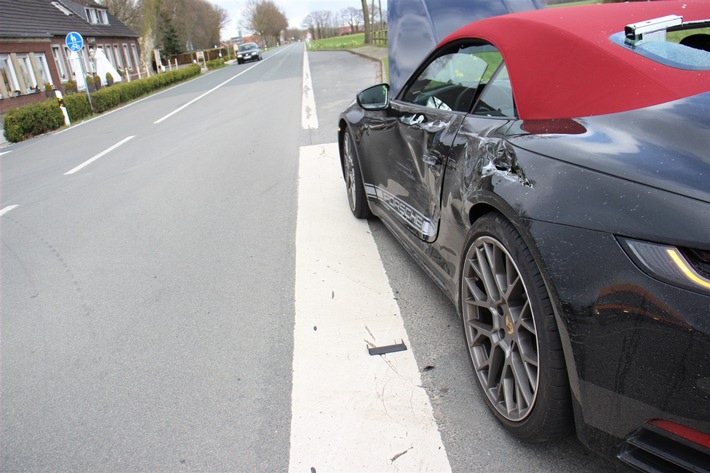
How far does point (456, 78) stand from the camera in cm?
303

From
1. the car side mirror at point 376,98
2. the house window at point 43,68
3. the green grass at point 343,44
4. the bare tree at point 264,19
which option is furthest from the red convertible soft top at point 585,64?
the bare tree at point 264,19

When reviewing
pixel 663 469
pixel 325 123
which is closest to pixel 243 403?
pixel 663 469

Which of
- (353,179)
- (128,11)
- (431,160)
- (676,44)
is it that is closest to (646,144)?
(676,44)

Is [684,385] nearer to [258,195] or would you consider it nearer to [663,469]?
[663,469]

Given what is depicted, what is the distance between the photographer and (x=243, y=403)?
249 centimetres

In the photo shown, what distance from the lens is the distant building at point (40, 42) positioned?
26.9m

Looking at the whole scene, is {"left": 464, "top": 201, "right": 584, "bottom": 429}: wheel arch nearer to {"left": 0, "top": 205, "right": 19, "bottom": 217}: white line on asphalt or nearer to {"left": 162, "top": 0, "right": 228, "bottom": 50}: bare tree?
{"left": 0, "top": 205, "right": 19, "bottom": 217}: white line on asphalt

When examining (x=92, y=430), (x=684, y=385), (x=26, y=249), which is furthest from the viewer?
(x=26, y=249)

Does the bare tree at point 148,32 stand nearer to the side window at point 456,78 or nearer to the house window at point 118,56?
the house window at point 118,56

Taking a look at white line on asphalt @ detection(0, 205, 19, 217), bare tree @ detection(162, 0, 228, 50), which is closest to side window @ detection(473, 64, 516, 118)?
white line on asphalt @ detection(0, 205, 19, 217)

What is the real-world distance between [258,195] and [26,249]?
2273mm

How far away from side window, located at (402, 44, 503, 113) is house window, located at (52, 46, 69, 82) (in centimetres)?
3579

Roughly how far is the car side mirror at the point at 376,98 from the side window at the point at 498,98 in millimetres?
1019

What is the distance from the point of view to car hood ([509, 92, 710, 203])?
1434 millimetres
